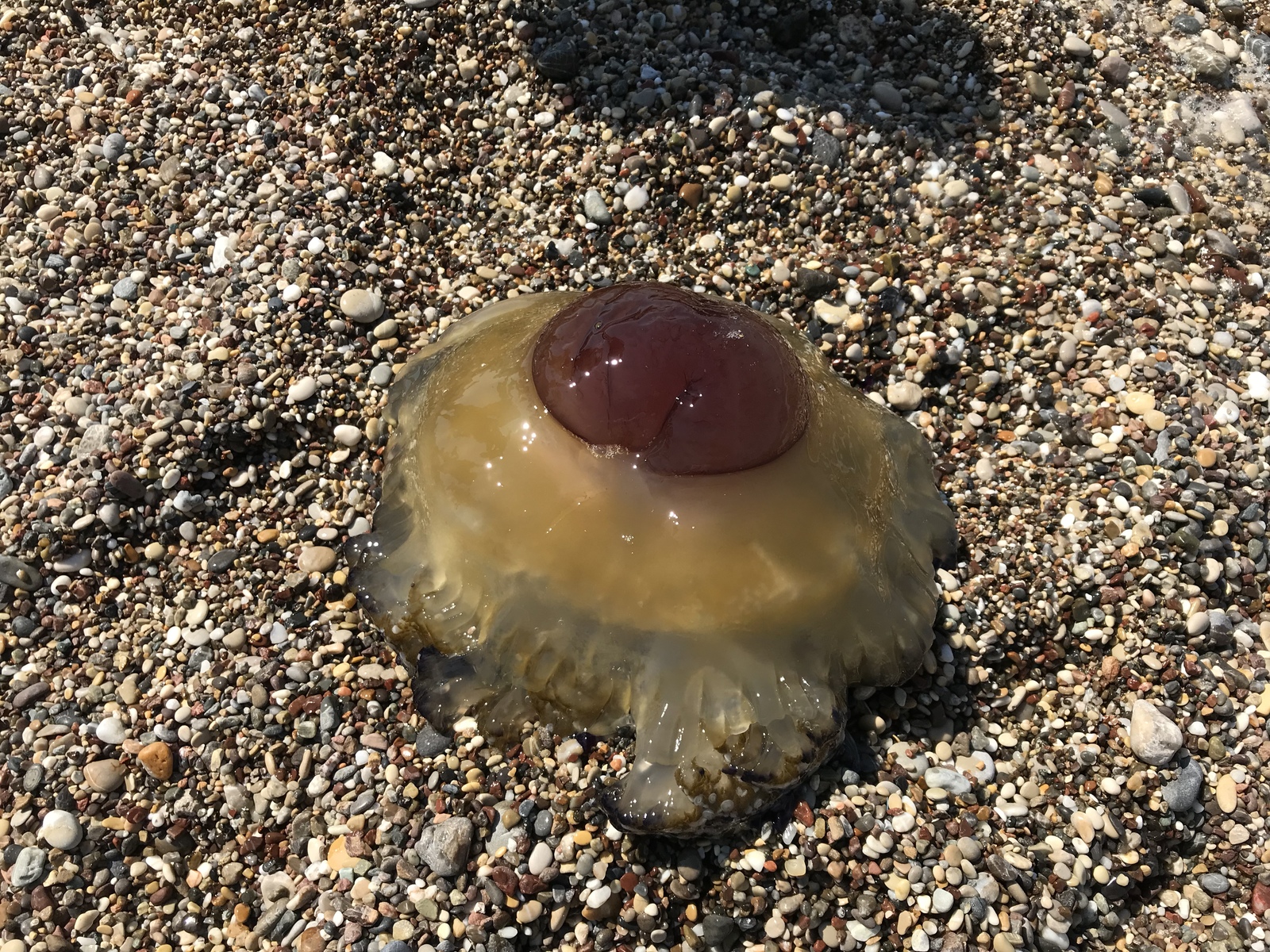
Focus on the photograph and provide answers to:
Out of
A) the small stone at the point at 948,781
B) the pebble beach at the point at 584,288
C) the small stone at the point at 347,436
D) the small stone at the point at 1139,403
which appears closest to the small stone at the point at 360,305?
the pebble beach at the point at 584,288

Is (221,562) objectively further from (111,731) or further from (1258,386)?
(1258,386)

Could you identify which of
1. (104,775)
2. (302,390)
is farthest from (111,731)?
(302,390)

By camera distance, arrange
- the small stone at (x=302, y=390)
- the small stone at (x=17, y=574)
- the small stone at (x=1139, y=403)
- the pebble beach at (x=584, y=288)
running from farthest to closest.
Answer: the small stone at (x=1139, y=403) < the small stone at (x=302, y=390) < the small stone at (x=17, y=574) < the pebble beach at (x=584, y=288)

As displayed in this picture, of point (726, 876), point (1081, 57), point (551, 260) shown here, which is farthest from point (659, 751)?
point (1081, 57)

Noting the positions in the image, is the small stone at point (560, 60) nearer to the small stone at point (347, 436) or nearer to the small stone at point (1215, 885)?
the small stone at point (347, 436)

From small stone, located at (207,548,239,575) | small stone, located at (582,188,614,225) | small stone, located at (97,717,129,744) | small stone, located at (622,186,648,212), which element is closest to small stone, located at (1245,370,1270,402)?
small stone, located at (622,186,648,212)

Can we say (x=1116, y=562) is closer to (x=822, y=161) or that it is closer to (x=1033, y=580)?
(x=1033, y=580)
